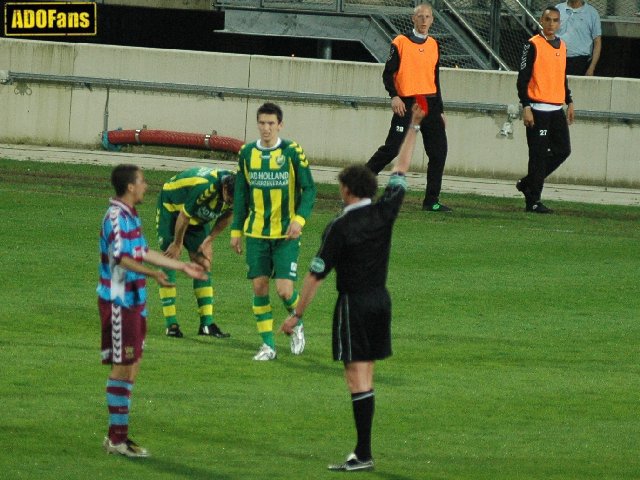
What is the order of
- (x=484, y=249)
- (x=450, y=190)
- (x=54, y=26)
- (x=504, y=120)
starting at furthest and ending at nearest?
(x=54, y=26) → (x=504, y=120) → (x=450, y=190) → (x=484, y=249)

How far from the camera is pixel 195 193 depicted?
11.9 metres

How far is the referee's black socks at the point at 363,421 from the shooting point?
8203mm

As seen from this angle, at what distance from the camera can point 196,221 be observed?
1216cm

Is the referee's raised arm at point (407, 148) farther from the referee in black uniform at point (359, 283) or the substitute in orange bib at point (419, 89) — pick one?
the substitute in orange bib at point (419, 89)

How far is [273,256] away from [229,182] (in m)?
0.72

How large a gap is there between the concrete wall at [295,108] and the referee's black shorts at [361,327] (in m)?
14.9

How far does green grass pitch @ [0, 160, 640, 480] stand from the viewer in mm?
8508

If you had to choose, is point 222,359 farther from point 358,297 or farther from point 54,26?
point 54,26

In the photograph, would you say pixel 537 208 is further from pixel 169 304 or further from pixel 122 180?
pixel 122 180

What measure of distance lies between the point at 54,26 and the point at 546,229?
42.1ft

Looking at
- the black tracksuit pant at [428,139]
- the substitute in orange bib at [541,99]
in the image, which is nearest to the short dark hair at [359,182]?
the black tracksuit pant at [428,139]

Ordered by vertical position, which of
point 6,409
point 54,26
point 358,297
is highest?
point 54,26

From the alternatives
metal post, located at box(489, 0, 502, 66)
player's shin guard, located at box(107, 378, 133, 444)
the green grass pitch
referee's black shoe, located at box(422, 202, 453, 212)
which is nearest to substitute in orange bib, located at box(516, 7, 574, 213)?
referee's black shoe, located at box(422, 202, 453, 212)

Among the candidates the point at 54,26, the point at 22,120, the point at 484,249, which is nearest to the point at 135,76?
the point at 22,120
